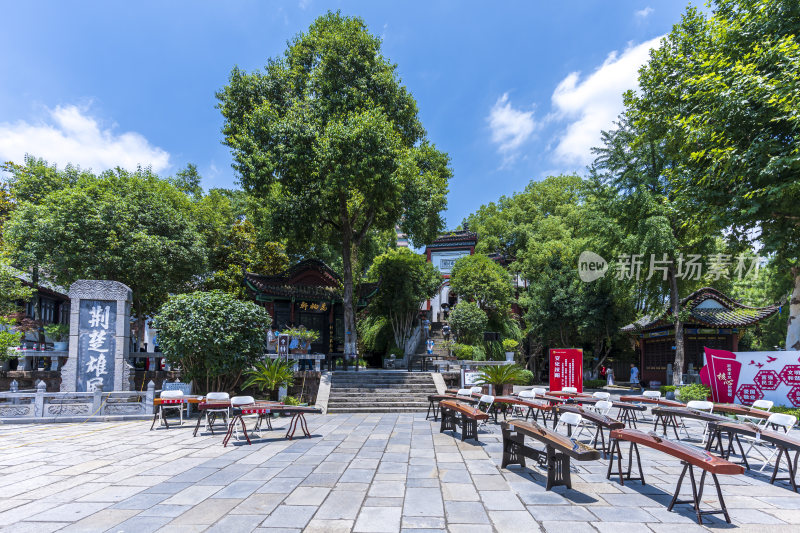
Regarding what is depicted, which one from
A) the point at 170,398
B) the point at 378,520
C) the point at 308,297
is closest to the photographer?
the point at 378,520

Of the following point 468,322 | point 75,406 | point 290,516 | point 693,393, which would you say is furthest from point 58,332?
point 693,393

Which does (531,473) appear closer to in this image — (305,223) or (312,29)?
(305,223)

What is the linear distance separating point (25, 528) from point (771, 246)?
14404 millimetres

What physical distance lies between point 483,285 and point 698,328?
9.85m

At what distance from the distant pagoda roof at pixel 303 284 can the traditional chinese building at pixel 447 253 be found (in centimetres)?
997

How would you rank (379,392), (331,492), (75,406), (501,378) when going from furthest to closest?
(379,392)
(501,378)
(75,406)
(331,492)

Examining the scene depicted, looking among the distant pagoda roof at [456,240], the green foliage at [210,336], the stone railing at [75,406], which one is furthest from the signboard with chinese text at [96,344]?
the distant pagoda roof at [456,240]

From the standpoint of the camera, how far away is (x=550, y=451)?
5406 mm

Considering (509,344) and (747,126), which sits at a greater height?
(747,126)

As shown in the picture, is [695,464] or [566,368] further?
[566,368]

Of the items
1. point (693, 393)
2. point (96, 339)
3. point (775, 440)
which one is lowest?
point (693, 393)

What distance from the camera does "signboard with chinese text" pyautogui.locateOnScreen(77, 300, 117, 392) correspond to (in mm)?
12203

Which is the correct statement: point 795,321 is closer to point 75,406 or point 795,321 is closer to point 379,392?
point 379,392

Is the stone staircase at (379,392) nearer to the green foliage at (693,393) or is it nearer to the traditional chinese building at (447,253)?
the green foliage at (693,393)
